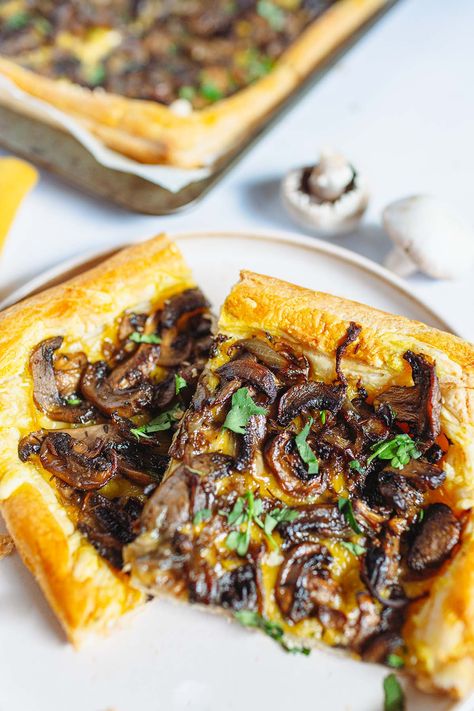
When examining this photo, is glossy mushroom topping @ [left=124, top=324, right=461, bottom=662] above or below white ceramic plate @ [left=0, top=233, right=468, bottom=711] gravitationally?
above

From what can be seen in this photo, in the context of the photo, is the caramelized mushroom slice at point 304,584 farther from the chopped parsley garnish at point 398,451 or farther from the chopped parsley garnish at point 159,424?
the chopped parsley garnish at point 159,424

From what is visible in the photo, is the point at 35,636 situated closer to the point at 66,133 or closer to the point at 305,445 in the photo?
the point at 305,445

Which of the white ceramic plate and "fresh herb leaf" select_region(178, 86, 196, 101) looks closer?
the white ceramic plate

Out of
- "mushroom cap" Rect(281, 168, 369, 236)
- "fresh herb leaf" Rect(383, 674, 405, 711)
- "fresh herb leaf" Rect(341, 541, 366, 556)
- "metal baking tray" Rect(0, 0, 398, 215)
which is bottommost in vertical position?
"fresh herb leaf" Rect(383, 674, 405, 711)

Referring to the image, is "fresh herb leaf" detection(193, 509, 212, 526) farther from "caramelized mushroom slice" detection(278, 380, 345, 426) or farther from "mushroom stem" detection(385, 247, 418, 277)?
"mushroom stem" detection(385, 247, 418, 277)

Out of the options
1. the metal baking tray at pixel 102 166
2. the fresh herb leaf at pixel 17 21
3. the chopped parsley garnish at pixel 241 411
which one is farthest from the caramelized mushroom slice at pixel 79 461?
the fresh herb leaf at pixel 17 21

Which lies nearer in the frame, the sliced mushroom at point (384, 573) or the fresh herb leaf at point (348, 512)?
the sliced mushroom at point (384, 573)

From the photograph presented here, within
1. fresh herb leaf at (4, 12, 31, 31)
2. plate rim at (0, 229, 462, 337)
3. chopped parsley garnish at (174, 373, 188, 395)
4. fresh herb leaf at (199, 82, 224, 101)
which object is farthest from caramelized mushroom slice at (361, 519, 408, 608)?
fresh herb leaf at (4, 12, 31, 31)
